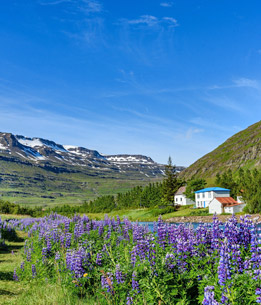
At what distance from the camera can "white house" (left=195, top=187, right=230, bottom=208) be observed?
92.3 m

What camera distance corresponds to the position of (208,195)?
93438mm

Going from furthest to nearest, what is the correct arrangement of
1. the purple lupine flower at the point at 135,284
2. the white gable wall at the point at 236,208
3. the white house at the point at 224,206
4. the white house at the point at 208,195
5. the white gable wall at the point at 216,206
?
the white house at the point at 208,195
the white gable wall at the point at 216,206
the white house at the point at 224,206
the white gable wall at the point at 236,208
the purple lupine flower at the point at 135,284

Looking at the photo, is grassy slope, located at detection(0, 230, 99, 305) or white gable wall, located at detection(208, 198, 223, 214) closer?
grassy slope, located at detection(0, 230, 99, 305)

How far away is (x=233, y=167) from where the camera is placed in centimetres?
19950

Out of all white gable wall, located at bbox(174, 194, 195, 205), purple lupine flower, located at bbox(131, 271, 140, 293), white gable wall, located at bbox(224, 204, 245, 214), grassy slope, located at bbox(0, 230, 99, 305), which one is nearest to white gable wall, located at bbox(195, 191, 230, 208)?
white gable wall, located at bbox(174, 194, 195, 205)

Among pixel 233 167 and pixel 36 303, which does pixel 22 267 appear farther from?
pixel 233 167

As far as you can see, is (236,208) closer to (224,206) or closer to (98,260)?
(224,206)

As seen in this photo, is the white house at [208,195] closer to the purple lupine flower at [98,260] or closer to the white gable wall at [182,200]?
the white gable wall at [182,200]

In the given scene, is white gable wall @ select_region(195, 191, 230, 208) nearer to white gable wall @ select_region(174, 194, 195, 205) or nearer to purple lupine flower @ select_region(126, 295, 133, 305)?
white gable wall @ select_region(174, 194, 195, 205)

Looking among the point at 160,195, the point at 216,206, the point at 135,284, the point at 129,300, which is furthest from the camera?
the point at 160,195

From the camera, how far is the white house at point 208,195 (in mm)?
92312

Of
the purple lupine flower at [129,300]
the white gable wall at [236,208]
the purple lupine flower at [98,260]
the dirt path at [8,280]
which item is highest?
the purple lupine flower at [98,260]

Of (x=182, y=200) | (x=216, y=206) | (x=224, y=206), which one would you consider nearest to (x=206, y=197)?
(x=216, y=206)

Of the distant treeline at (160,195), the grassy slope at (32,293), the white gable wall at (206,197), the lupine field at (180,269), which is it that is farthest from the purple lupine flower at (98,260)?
the white gable wall at (206,197)
